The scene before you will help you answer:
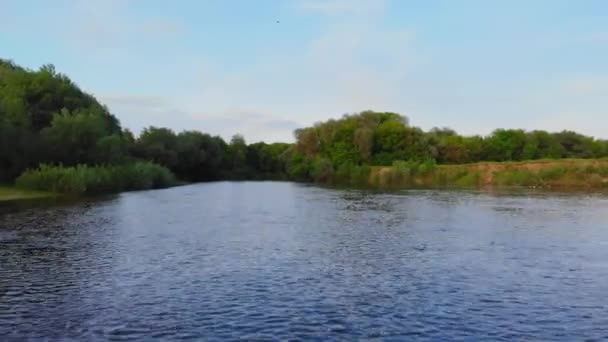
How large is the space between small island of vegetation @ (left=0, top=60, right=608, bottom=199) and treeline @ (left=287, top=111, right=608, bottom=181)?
0.22 m

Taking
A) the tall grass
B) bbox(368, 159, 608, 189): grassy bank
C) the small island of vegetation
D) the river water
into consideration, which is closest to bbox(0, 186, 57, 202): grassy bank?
the small island of vegetation

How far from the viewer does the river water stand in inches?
561

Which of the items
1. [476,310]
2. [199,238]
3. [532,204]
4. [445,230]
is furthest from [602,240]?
[532,204]

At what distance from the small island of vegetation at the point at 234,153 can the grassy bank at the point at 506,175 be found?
17 cm

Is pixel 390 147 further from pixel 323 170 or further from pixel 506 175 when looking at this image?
pixel 506 175

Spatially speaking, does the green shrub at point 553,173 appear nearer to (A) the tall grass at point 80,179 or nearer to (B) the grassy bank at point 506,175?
(B) the grassy bank at point 506,175

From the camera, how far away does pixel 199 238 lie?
1146 inches

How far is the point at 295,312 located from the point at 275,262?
7257mm

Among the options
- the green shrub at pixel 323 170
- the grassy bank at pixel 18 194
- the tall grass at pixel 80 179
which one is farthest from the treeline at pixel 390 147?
the grassy bank at pixel 18 194

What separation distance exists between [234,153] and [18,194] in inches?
4134

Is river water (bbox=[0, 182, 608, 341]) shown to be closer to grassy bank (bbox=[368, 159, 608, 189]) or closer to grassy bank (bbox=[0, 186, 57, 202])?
grassy bank (bbox=[0, 186, 57, 202])

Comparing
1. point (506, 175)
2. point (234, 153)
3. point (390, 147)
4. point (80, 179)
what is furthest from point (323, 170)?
point (80, 179)

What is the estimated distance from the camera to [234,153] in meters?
160

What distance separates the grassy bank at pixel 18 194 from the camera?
5306cm
